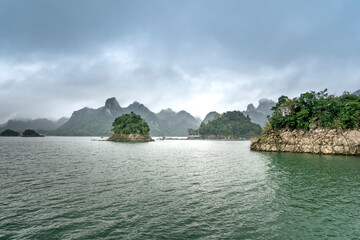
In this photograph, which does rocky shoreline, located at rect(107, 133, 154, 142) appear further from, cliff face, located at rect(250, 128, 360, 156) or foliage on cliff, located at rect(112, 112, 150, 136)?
cliff face, located at rect(250, 128, 360, 156)

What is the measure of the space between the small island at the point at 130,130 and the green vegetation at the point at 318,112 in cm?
12218

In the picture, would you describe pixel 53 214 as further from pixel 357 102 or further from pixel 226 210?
pixel 357 102

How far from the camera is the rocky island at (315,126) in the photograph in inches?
2205

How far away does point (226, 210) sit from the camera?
555 inches

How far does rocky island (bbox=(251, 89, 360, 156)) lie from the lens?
5600 cm

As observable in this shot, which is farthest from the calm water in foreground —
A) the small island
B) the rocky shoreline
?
the small island

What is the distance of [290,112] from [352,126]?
1793 cm

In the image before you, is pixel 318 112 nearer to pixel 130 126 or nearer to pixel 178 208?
pixel 178 208

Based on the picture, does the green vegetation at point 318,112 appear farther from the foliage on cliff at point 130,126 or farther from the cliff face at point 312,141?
the foliage on cliff at point 130,126

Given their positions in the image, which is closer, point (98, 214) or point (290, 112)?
point (98, 214)

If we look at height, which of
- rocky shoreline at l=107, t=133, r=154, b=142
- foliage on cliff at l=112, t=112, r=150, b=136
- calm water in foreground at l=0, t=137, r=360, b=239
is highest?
foliage on cliff at l=112, t=112, r=150, b=136

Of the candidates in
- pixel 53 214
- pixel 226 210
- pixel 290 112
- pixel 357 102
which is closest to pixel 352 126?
pixel 357 102

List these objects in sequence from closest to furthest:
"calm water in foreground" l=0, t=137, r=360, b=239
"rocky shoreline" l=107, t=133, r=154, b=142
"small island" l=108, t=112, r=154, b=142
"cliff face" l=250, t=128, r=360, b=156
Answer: "calm water in foreground" l=0, t=137, r=360, b=239 < "cliff face" l=250, t=128, r=360, b=156 < "rocky shoreline" l=107, t=133, r=154, b=142 < "small island" l=108, t=112, r=154, b=142

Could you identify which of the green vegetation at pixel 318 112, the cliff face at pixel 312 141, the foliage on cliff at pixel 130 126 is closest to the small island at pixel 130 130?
the foliage on cliff at pixel 130 126
